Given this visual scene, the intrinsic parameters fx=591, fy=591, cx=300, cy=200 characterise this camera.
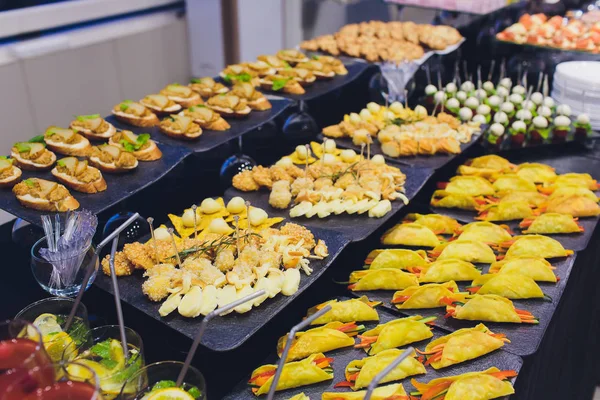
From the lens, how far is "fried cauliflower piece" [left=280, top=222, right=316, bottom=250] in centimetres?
234

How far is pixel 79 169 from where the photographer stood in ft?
8.59

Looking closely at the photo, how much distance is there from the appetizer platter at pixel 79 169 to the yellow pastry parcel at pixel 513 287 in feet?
5.03

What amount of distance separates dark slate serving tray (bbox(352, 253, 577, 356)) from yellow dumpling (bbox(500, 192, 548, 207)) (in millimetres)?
559

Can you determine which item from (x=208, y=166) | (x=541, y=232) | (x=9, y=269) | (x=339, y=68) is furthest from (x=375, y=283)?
(x=339, y=68)

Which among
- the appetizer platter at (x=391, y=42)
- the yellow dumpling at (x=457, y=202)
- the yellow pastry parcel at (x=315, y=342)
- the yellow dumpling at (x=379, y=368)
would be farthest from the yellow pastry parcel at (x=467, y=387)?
the appetizer platter at (x=391, y=42)

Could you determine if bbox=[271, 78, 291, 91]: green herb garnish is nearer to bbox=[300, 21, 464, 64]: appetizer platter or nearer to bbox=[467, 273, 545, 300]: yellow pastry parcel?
bbox=[300, 21, 464, 64]: appetizer platter

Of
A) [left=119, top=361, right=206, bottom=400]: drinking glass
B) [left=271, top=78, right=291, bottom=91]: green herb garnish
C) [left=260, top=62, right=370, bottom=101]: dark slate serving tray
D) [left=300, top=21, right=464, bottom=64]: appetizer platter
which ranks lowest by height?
[left=119, top=361, right=206, bottom=400]: drinking glass

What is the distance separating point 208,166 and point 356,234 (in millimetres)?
1076

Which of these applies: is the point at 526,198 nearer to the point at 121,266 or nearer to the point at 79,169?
the point at 121,266

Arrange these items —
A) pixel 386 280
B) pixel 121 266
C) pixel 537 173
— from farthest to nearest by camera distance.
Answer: pixel 537 173 → pixel 386 280 → pixel 121 266

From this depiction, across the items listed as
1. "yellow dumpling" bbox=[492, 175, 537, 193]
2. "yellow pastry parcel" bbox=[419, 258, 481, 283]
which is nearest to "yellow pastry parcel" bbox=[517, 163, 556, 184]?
"yellow dumpling" bbox=[492, 175, 537, 193]

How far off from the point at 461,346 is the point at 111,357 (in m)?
1.14

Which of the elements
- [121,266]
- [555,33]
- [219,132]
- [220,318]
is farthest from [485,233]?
[555,33]

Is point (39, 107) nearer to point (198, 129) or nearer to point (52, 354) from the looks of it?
point (198, 129)
